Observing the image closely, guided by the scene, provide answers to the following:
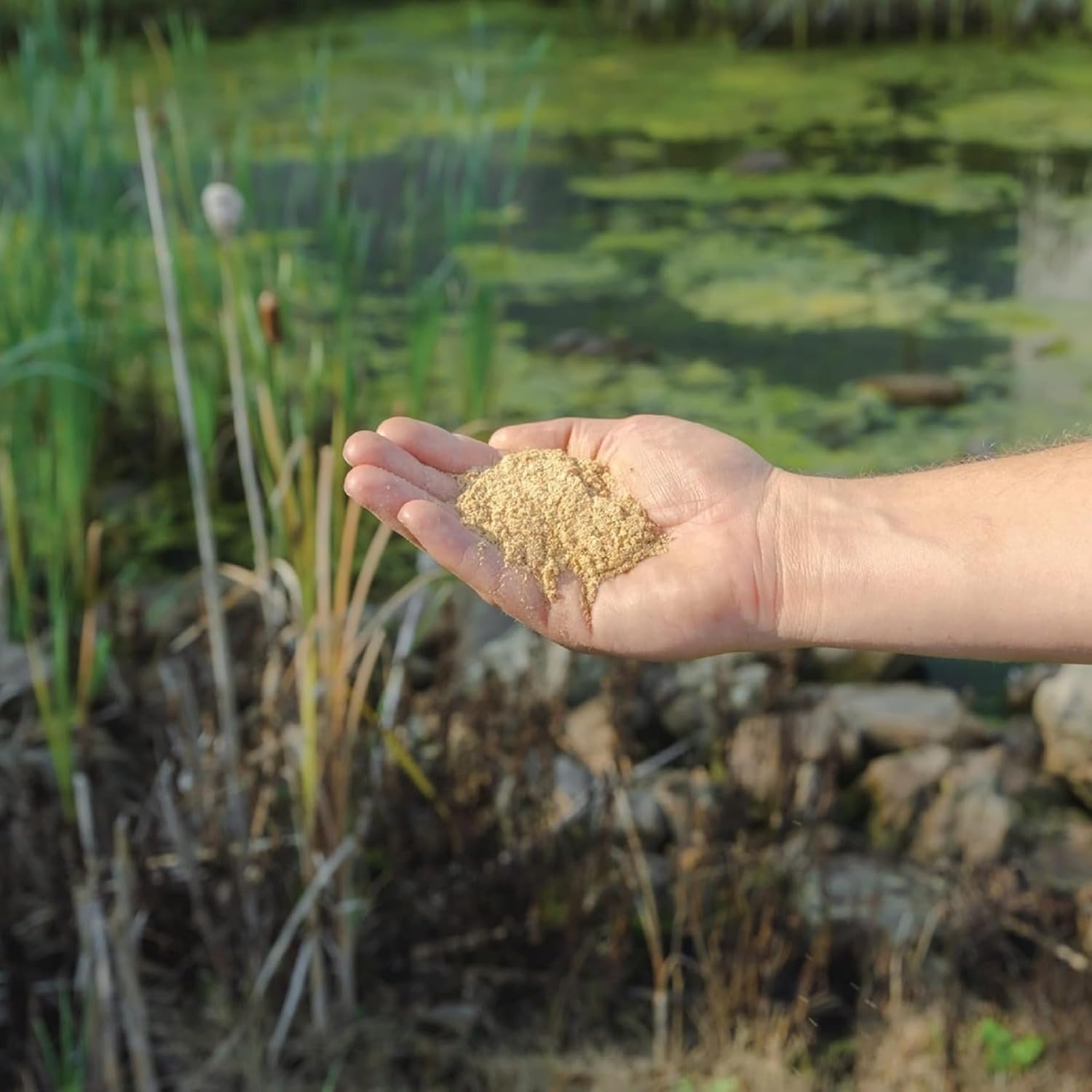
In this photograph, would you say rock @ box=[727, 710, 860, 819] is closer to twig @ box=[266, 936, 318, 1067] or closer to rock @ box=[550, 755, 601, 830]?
rock @ box=[550, 755, 601, 830]

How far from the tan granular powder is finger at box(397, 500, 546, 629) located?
2cm

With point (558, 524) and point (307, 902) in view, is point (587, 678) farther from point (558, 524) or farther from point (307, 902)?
point (558, 524)

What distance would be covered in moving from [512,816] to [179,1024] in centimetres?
49

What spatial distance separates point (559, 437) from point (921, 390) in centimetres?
184

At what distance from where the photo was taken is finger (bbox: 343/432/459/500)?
4.23ft

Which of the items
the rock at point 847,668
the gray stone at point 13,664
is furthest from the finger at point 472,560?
the rock at point 847,668

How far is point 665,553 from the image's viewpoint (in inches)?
51.2

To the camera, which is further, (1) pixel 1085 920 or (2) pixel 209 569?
(1) pixel 1085 920

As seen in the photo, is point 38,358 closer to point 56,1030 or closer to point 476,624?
point 476,624

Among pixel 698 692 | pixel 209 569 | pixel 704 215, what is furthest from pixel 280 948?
pixel 704 215

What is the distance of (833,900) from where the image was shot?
1.86 metres

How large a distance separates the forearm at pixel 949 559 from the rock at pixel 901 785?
863 mm

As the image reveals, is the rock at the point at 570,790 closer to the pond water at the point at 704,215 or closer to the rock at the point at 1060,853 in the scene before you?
the rock at the point at 1060,853

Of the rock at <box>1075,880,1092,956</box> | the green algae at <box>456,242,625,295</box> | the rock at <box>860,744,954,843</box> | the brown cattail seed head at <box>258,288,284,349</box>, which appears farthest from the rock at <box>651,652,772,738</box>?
the green algae at <box>456,242,625,295</box>
